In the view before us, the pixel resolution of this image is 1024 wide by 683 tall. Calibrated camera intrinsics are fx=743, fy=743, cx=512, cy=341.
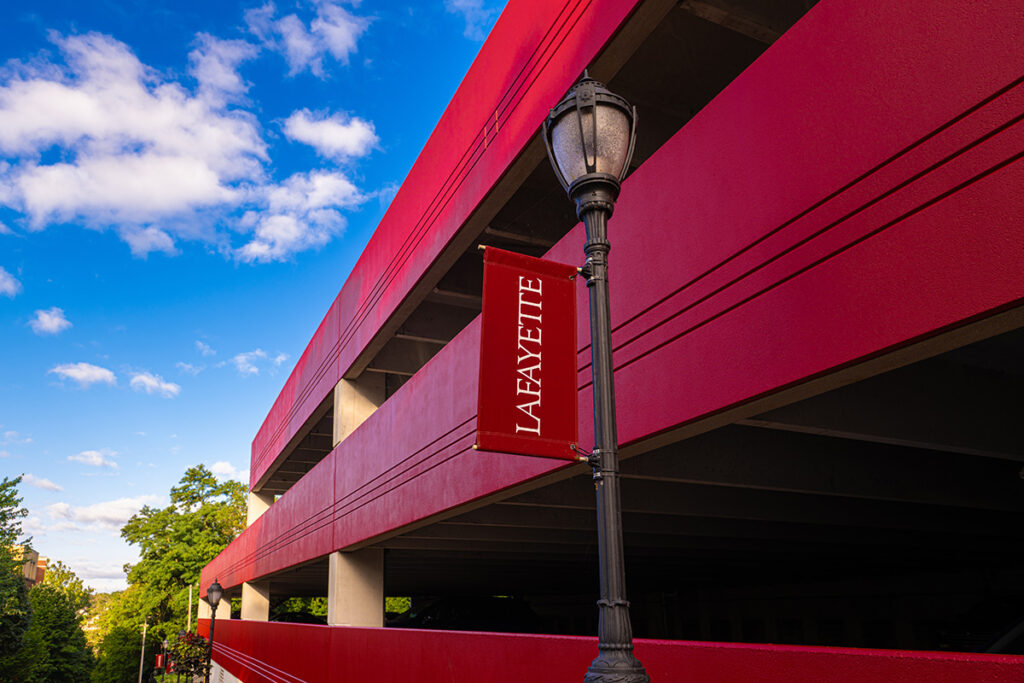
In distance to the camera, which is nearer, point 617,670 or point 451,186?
point 617,670

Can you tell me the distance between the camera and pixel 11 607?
41.3 meters

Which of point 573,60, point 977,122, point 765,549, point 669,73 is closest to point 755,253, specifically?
point 977,122

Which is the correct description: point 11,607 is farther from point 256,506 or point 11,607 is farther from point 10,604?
point 256,506

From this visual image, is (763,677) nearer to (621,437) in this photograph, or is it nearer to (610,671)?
(610,671)

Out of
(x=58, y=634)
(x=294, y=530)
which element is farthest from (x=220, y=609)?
(x=294, y=530)

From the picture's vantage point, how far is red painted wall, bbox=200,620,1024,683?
3412 mm

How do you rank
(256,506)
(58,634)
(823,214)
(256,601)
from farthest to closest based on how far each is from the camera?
1. (58,634)
2. (256,506)
3. (256,601)
4. (823,214)

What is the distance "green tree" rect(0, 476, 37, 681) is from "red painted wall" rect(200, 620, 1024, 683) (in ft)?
110

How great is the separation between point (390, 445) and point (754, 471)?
731 centimetres

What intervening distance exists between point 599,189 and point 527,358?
1645 millimetres

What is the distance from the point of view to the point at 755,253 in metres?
5.12

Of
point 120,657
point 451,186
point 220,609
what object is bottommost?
point 120,657

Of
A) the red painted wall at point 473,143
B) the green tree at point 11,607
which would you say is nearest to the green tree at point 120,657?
the green tree at point 11,607

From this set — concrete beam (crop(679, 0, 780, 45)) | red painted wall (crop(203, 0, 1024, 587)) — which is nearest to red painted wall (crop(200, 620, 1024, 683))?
red painted wall (crop(203, 0, 1024, 587))
